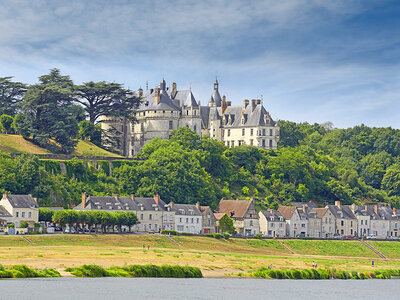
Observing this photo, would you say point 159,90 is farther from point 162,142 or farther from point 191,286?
point 191,286

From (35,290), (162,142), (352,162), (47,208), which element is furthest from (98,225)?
(352,162)

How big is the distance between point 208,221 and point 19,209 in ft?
92.9

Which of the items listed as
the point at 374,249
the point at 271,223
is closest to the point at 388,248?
the point at 374,249

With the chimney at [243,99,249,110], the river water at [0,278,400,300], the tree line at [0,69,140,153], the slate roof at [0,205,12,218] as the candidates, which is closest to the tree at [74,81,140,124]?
the tree line at [0,69,140,153]

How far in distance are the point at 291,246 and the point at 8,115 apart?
54.6 meters

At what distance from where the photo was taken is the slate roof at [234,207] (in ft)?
421

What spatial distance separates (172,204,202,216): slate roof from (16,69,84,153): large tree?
942 inches

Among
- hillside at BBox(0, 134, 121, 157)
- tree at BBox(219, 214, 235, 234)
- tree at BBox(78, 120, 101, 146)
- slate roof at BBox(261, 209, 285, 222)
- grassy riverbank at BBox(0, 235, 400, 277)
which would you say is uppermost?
tree at BBox(78, 120, 101, 146)

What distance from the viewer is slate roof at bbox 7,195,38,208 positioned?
354 feet

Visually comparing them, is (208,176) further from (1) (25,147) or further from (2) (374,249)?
(2) (374,249)

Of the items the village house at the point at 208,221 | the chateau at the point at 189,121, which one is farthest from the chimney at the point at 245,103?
the village house at the point at 208,221

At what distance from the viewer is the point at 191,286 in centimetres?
7231

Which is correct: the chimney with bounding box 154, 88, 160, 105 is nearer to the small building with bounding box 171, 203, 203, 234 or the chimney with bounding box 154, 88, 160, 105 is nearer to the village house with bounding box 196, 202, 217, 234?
the village house with bounding box 196, 202, 217, 234

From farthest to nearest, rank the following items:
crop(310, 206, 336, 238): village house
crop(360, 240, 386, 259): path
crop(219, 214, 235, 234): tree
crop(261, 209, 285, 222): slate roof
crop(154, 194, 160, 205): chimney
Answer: crop(310, 206, 336, 238): village house → crop(261, 209, 285, 222): slate roof → crop(154, 194, 160, 205): chimney → crop(219, 214, 235, 234): tree → crop(360, 240, 386, 259): path
